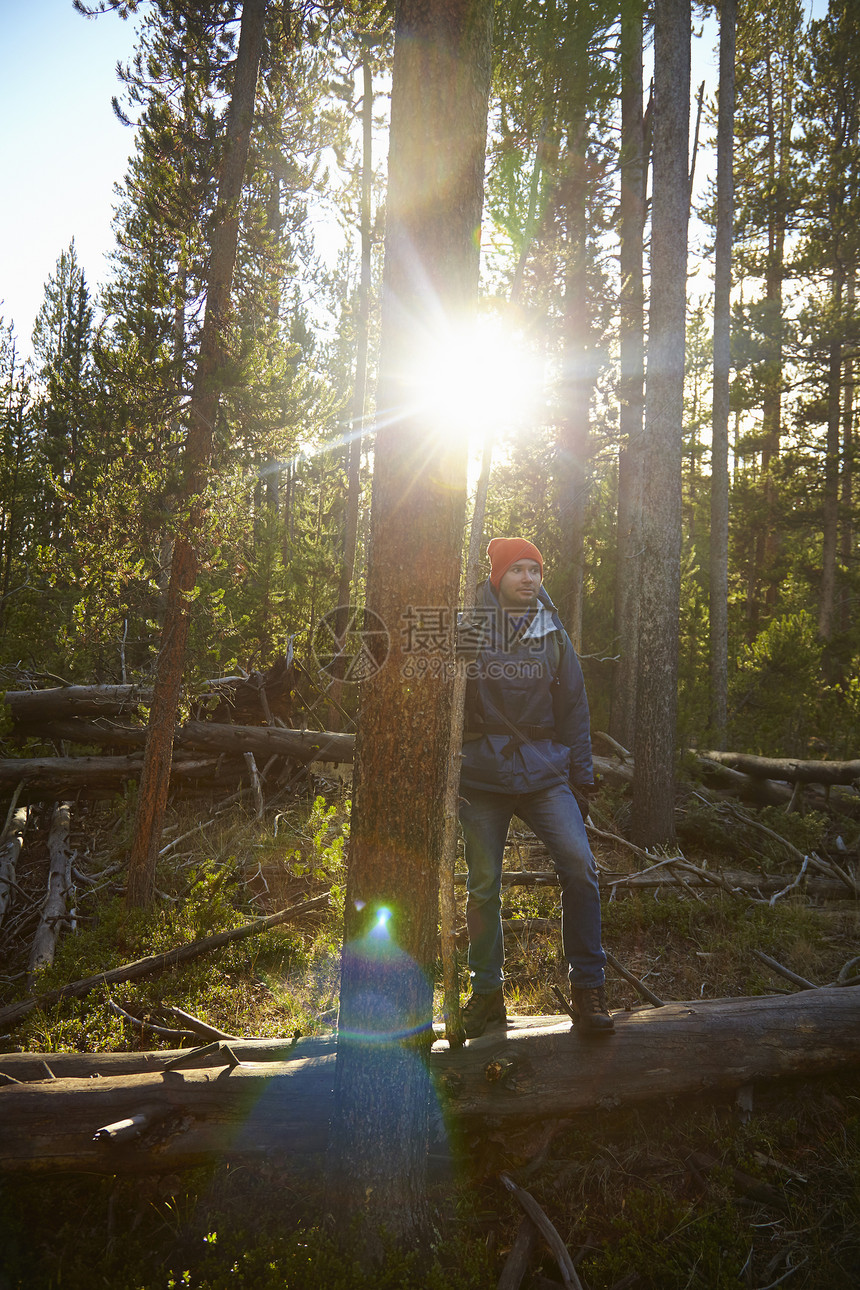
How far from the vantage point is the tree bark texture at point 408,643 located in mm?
2662

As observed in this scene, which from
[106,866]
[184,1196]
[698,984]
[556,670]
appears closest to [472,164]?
[556,670]

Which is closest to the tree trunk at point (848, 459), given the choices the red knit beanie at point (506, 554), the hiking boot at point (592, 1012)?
the red knit beanie at point (506, 554)

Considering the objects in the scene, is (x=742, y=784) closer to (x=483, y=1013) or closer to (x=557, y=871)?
(x=557, y=871)

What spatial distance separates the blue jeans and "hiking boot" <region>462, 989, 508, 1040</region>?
0.04 m

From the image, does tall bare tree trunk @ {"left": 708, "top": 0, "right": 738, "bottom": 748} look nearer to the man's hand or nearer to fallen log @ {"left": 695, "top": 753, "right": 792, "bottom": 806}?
fallen log @ {"left": 695, "top": 753, "right": 792, "bottom": 806}

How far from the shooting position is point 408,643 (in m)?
2.66

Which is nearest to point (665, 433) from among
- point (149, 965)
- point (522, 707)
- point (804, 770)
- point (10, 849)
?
point (804, 770)

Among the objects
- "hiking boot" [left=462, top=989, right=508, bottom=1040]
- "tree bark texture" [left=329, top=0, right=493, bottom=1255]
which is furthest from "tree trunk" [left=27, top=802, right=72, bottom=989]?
"tree bark texture" [left=329, top=0, right=493, bottom=1255]

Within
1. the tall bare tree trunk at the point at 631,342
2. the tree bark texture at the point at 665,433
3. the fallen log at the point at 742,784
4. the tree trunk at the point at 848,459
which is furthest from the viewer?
the tree trunk at the point at 848,459

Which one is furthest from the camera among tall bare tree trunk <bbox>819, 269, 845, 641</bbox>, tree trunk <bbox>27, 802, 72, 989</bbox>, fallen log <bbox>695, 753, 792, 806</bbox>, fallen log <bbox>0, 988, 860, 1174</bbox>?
tall bare tree trunk <bbox>819, 269, 845, 641</bbox>

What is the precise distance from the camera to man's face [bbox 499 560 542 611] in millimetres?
3613

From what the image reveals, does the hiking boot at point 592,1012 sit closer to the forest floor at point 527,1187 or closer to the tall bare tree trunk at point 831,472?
the forest floor at point 527,1187

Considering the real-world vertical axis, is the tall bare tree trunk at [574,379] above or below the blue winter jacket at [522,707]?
above

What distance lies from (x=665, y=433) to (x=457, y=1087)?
6532 mm
